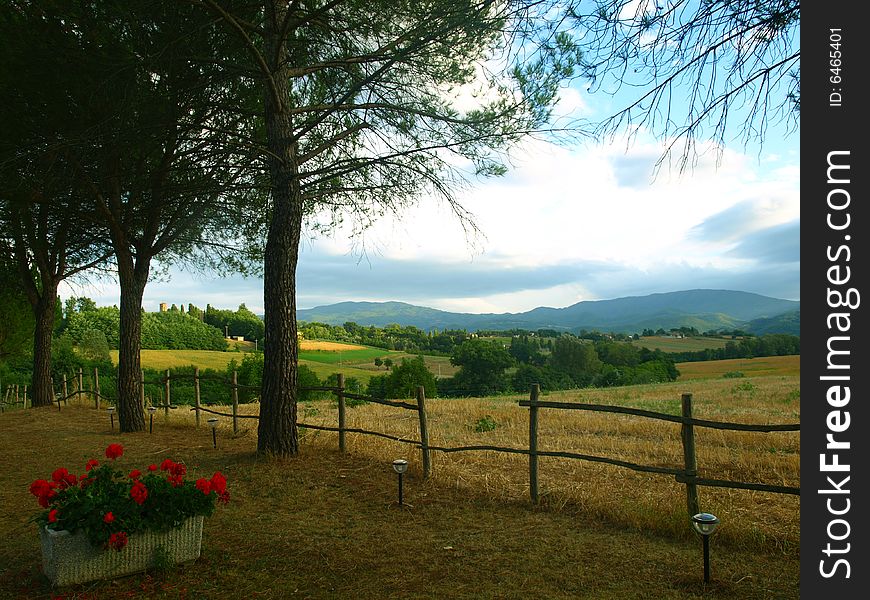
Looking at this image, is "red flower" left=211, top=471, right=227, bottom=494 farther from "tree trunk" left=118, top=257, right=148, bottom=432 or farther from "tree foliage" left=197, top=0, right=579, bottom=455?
"tree trunk" left=118, top=257, right=148, bottom=432

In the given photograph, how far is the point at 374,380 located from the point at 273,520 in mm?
29443

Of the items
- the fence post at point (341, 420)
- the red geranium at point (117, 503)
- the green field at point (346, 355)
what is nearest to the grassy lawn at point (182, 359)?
the green field at point (346, 355)

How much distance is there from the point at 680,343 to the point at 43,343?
52.7 meters

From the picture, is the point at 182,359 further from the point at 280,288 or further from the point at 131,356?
the point at 280,288

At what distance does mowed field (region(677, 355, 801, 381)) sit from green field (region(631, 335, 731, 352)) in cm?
786

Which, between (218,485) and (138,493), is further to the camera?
(218,485)

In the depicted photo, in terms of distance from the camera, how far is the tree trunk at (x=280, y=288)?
315 inches

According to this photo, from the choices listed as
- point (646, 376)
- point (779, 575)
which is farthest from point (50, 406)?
point (646, 376)

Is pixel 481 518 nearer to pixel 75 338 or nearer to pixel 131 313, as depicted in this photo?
pixel 131 313

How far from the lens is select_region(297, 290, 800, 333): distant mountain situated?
8281cm

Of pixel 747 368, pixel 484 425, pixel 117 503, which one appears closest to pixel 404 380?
pixel 484 425

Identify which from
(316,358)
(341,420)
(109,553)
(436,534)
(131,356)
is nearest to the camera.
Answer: (109,553)

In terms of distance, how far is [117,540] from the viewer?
4055 mm

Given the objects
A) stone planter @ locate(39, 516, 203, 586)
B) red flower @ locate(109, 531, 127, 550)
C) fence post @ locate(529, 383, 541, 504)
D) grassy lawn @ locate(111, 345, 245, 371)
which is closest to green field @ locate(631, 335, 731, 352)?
grassy lawn @ locate(111, 345, 245, 371)
